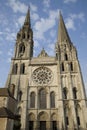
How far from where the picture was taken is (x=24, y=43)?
34625 millimetres

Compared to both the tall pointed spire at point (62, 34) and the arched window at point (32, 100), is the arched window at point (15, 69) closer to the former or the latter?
the arched window at point (32, 100)

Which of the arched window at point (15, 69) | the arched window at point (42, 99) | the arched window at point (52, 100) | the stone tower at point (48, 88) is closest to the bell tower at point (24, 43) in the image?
the stone tower at point (48, 88)

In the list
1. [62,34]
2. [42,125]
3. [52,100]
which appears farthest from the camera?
[62,34]

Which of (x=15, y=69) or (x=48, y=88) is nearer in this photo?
(x=48, y=88)

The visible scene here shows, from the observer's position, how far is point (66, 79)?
28344mm

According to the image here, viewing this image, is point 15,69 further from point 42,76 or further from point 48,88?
point 48,88

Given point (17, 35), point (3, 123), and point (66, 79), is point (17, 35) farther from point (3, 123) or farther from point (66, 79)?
point (3, 123)

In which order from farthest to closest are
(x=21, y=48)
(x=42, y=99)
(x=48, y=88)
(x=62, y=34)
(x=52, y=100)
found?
(x=62, y=34) < (x=21, y=48) < (x=48, y=88) < (x=42, y=99) < (x=52, y=100)

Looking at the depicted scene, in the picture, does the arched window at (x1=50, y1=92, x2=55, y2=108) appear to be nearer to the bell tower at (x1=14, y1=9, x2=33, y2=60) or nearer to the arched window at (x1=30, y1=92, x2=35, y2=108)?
the arched window at (x1=30, y1=92, x2=35, y2=108)

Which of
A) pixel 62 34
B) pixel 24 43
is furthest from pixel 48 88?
pixel 62 34

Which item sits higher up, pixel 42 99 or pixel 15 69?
pixel 15 69

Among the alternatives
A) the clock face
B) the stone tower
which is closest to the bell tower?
the stone tower

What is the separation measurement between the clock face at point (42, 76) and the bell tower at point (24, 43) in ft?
13.4

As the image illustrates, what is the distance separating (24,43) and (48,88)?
44.8 ft
